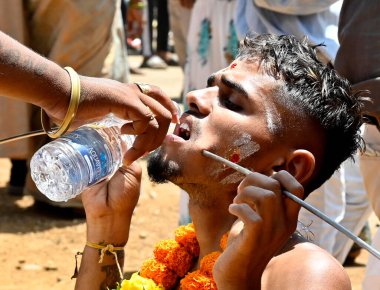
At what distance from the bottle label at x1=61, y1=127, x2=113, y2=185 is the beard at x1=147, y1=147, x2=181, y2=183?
192 mm

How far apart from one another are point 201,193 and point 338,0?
233 cm

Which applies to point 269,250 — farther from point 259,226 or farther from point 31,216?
point 31,216

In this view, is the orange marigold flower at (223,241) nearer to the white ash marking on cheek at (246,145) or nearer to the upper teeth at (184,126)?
the white ash marking on cheek at (246,145)

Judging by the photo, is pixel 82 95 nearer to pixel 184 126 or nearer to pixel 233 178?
pixel 184 126

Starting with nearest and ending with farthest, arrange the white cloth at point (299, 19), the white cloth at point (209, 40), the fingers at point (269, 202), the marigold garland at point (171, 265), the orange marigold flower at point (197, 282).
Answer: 1. the fingers at point (269, 202)
2. the orange marigold flower at point (197, 282)
3. the marigold garland at point (171, 265)
4. the white cloth at point (299, 19)
5. the white cloth at point (209, 40)

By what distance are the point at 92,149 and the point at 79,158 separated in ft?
0.24

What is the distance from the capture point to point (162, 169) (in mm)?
3039

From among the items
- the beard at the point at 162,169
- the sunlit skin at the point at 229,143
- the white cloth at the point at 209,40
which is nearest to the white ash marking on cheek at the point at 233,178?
the sunlit skin at the point at 229,143

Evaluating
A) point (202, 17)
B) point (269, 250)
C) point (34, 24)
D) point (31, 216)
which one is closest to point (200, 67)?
point (202, 17)

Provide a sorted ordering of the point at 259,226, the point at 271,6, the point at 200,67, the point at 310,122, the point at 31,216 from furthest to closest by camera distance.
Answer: the point at 31,216
the point at 200,67
the point at 271,6
the point at 310,122
the point at 259,226

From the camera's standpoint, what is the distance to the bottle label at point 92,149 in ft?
10.00

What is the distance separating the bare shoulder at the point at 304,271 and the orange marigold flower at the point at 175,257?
636 mm

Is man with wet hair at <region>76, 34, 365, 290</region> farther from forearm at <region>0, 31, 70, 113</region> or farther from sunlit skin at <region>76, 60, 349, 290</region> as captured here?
forearm at <region>0, 31, 70, 113</region>

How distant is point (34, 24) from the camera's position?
6562 millimetres
